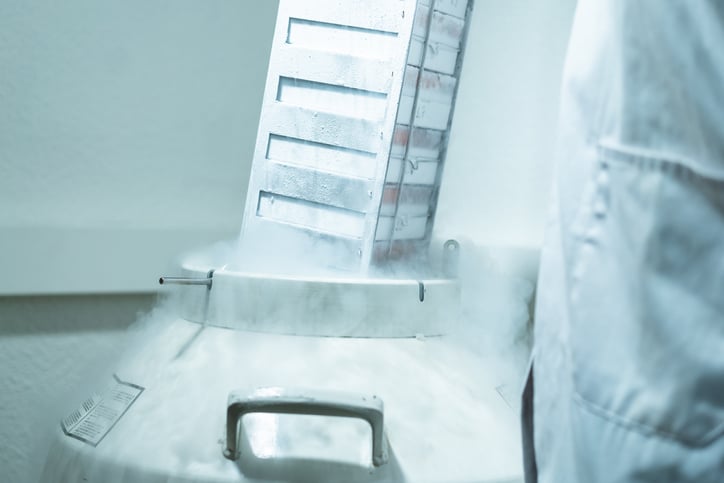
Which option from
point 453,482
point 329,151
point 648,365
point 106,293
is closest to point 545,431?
point 648,365

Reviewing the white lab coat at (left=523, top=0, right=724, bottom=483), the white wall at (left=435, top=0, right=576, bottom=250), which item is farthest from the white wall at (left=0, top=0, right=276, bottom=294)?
the white lab coat at (left=523, top=0, right=724, bottom=483)

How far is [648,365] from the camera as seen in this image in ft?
1.56

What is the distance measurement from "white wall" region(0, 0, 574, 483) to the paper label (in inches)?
16.8

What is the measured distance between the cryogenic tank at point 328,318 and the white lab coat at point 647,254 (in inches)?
9.8

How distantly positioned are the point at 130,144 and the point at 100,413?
28.2 inches

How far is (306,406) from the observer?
26.5 inches

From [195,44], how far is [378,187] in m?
0.69

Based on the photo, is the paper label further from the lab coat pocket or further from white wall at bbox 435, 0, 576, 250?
white wall at bbox 435, 0, 576, 250

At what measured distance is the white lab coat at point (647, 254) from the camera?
46 cm

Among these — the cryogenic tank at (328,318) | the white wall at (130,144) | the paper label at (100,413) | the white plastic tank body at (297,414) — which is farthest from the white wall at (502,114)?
the paper label at (100,413)

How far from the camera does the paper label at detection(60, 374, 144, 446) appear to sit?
806 mm

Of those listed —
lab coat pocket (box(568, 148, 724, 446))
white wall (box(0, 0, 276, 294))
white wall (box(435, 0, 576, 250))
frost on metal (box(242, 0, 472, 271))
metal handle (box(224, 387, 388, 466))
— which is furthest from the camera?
white wall (box(435, 0, 576, 250))

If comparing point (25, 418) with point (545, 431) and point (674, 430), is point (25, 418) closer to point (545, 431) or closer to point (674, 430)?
point (545, 431)

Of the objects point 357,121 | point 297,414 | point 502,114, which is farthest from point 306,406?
point 502,114
